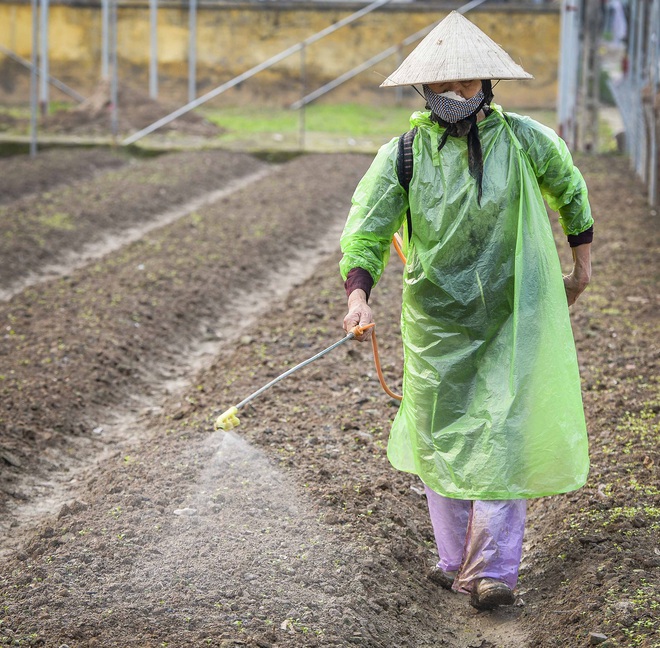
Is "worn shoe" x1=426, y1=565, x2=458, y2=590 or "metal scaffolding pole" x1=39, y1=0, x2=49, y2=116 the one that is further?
"metal scaffolding pole" x1=39, y1=0, x2=49, y2=116

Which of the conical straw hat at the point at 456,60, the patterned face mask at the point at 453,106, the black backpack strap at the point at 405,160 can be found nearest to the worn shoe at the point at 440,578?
the black backpack strap at the point at 405,160

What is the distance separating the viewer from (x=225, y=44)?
64.4 feet

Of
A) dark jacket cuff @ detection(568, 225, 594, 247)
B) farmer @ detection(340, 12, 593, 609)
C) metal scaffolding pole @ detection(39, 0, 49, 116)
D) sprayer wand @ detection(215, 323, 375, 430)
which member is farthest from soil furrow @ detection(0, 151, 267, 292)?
dark jacket cuff @ detection(568, 225, 594, 247)

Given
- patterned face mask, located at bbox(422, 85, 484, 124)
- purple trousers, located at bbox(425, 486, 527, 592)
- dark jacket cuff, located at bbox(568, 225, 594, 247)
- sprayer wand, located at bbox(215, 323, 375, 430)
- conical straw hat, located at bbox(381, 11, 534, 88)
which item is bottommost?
purple trousers, located at bbox(425, 486, 527, 592)

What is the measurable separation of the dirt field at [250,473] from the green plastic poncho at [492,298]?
491mm

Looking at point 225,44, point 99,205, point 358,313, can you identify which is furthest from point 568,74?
point 358,313

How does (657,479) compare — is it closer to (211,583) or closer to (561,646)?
(561,646)

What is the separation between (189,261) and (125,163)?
620 centimetres

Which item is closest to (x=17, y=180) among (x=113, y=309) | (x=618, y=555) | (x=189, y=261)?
(x=189, y=261)

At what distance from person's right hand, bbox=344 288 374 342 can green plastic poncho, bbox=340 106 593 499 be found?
109mm

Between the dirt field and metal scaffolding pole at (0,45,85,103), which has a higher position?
metal scaffolding pole at (0,45,85,103)

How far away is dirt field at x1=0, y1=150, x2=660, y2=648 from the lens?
3217 mm

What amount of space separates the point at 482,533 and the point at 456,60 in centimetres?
151

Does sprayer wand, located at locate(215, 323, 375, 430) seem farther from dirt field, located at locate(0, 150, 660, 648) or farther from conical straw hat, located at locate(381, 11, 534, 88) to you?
conical straw hat, located at locate(381, 11, 534, 88)
